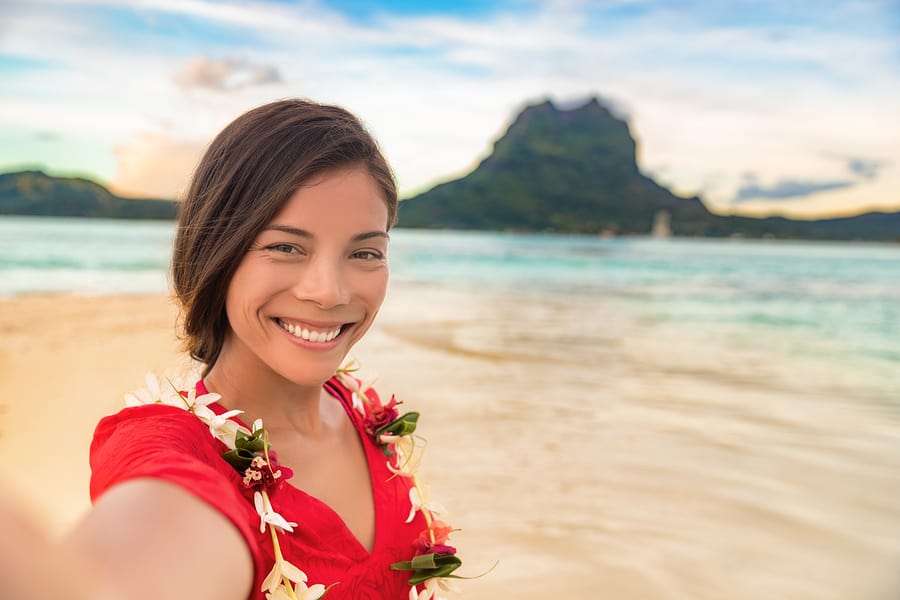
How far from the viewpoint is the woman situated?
156 centimetres

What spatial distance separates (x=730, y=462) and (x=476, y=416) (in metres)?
2.19

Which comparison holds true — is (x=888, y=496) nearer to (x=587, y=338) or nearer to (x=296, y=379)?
(x=296, y=379)

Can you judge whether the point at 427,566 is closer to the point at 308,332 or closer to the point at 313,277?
the point at 308,332

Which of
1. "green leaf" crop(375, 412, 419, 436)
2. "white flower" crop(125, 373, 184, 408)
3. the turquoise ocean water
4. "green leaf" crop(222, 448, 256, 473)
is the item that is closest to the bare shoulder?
"green leaf" crop(222, 448, 256, 473)

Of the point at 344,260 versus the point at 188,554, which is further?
the point at 344,260

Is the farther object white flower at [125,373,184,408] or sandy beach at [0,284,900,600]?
sandy beach at [0,284,900,600]

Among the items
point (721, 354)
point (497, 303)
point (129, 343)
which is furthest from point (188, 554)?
point (497, 303)

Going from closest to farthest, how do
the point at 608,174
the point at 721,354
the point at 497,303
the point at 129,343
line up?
the point at 129,343 < the point at 721,354 < the point at 497,303 < the point at 608,174

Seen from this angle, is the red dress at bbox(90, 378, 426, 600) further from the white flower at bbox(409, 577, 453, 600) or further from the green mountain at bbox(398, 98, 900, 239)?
the green mountain at bbox(398, 98, 900, 239)

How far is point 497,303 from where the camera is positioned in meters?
18.0

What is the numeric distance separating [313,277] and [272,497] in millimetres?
501

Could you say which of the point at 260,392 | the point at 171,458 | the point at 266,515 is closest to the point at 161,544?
the point at 171,458

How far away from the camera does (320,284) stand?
1.80 m

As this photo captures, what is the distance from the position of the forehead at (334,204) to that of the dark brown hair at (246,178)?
2 centimetres
